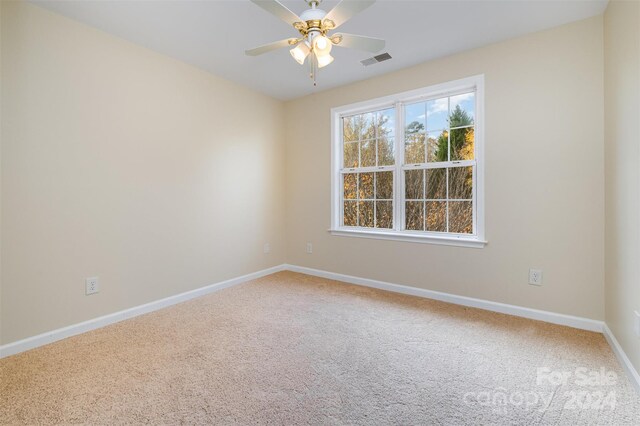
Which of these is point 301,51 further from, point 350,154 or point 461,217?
point 461,217

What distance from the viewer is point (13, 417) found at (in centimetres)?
149

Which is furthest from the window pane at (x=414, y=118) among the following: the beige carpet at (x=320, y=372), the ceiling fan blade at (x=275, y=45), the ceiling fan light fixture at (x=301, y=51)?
the beige carpet at (x=320, y=372)

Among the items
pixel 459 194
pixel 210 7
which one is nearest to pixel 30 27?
pixel 210 7

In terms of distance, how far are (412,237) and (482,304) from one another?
0.94 metres

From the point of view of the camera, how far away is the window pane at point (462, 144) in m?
3.05

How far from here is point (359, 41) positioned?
76.7 inches

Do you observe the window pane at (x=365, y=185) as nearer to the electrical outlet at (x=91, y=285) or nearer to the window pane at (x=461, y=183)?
the window pane at (x=461, y=183)

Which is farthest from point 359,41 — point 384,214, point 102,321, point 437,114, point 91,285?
point 102,321

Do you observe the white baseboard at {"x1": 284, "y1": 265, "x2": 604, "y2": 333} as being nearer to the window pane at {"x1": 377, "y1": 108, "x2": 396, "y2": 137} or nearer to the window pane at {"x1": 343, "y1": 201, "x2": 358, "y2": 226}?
the window pane at {"x1": 343, "y1": 201, "x2": 358, "y2": 226}

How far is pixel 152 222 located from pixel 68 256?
0.71 metres

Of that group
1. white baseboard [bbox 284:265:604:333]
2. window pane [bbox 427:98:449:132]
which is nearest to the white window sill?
white baseboard [bbox 284:265:604:333]

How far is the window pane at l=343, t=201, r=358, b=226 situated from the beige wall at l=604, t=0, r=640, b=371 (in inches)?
95.3

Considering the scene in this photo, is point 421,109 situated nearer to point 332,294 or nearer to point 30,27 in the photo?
point 332,294

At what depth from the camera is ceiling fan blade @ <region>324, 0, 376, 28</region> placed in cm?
158
